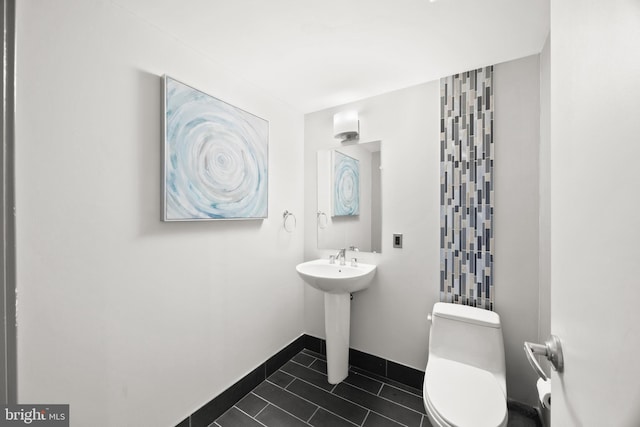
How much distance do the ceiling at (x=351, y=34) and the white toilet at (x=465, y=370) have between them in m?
1.65

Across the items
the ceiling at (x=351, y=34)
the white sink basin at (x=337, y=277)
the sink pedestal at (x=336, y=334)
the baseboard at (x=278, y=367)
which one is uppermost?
the ceiling at (x=351, y=34)

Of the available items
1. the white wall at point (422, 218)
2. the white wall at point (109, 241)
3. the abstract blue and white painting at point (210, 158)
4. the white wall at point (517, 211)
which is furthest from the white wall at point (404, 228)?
the white wall at point (109, 241)

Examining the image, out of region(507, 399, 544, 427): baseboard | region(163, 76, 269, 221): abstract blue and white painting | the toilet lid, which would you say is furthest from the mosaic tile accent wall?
region(163, 76, 269, 221): abstract blue and white painting

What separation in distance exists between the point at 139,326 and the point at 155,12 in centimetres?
160

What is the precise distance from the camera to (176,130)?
1.43m

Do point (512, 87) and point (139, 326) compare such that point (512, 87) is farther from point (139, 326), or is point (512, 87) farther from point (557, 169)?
point (139, 326)

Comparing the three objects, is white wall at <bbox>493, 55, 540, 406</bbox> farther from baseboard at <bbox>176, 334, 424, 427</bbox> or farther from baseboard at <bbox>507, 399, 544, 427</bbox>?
baseboard at <bbox>176, 334, 424, 427</bbox>

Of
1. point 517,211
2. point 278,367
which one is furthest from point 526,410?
point 278,367

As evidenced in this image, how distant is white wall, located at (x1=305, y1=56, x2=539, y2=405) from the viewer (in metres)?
1.61

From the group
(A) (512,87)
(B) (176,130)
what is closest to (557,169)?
(A) (512,87)

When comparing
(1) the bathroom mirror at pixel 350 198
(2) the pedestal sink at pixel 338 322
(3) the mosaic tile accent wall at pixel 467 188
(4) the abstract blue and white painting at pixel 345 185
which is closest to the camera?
(3) the mosaic tile accent wall at pixel 467 188

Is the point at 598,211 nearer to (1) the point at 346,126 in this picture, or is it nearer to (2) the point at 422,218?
(2) the point at 422,218

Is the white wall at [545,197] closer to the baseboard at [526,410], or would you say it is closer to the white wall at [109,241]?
the baseboard at [526,410]

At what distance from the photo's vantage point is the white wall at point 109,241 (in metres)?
1.00
